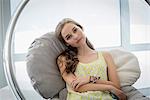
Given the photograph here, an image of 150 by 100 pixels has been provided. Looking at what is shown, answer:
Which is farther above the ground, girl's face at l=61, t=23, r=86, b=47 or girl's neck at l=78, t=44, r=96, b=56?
girl's face at l=61, t=23, r=86, b=47

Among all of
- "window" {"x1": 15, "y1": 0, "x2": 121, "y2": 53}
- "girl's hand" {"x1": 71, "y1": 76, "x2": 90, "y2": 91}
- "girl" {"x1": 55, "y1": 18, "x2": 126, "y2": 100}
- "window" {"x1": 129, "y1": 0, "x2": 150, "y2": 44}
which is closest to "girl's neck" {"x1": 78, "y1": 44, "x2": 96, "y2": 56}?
"girl" {"x1": 55, "y1": 18, "x2": 126, "y2": 100}

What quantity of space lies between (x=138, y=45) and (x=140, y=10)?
23 cm

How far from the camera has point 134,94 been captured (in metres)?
1.03

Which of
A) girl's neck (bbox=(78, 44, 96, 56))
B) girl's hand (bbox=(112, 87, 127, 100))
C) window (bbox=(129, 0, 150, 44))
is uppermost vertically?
window (bbox=(129, 0, 150, 44))

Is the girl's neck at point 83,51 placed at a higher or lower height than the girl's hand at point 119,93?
higher

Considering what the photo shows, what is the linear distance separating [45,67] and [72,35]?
174mm

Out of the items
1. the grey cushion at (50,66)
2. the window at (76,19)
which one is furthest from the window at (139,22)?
the grey cushion at (50,66)

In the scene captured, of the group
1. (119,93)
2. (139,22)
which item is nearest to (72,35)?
(119,93)

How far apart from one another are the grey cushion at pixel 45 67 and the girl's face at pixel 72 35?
0.26ft

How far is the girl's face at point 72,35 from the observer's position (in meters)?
1.04

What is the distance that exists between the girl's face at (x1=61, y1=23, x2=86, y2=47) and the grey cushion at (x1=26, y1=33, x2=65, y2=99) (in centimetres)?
8

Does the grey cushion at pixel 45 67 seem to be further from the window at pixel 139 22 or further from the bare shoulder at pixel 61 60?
the window at pixel 139 22

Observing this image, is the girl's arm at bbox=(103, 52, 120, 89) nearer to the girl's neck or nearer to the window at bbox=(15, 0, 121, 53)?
the girl's neck

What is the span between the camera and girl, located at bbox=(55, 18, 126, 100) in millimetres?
998
